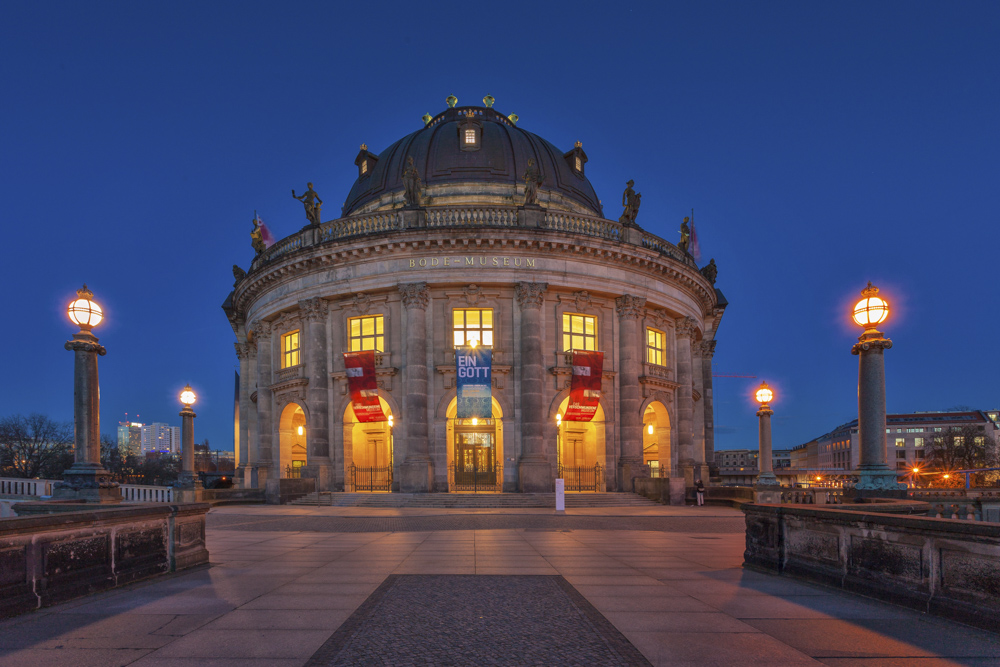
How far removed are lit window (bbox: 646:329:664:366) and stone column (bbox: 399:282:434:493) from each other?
1287 cm

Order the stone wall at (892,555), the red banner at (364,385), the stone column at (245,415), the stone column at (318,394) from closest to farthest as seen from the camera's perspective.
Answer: the stone wall at (892,555) → the red banner at (364,385) → the stone column at (318,394) → the stone column at (245,415)

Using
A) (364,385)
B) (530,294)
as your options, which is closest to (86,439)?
Result: (364,385)

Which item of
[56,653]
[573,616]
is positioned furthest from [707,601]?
[56,653]

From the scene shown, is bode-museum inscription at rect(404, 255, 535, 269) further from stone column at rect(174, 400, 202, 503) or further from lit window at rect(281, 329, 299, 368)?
stone column at rect(174, 400, 202, 503)

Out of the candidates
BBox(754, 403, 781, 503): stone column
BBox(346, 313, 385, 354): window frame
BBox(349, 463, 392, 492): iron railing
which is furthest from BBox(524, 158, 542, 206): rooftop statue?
BBox(349, 463, 392, 492): iron railing

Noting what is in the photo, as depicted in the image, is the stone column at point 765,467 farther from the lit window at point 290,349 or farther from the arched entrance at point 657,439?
the lit window at point 290,349

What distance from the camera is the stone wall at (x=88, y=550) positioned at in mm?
7469

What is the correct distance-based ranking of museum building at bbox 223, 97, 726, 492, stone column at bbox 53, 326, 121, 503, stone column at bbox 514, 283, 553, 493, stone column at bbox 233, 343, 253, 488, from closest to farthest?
stone column at bbox 53, 326, 121, 503 → stone column at bbox 514, 283, 553, 493 → museum building at bbox 223, 97, 726, 492 → stone column at bbox 233, 343, 253, 488

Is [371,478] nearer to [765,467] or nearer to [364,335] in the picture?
[364,335]

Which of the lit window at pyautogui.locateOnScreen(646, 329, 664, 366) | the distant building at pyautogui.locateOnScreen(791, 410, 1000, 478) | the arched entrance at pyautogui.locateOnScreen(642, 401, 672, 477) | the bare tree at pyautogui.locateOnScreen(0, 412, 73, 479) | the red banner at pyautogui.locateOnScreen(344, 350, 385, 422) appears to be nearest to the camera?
the red banner at pyautogui.locateOnScreen(344, 350, 385, 422)

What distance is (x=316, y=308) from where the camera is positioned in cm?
3453

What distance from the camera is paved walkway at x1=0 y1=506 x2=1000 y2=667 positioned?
591 centimetres

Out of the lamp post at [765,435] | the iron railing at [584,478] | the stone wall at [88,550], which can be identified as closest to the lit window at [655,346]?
the iron railing at [584,478]

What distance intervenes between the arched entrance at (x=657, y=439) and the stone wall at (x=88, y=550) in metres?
28.5
